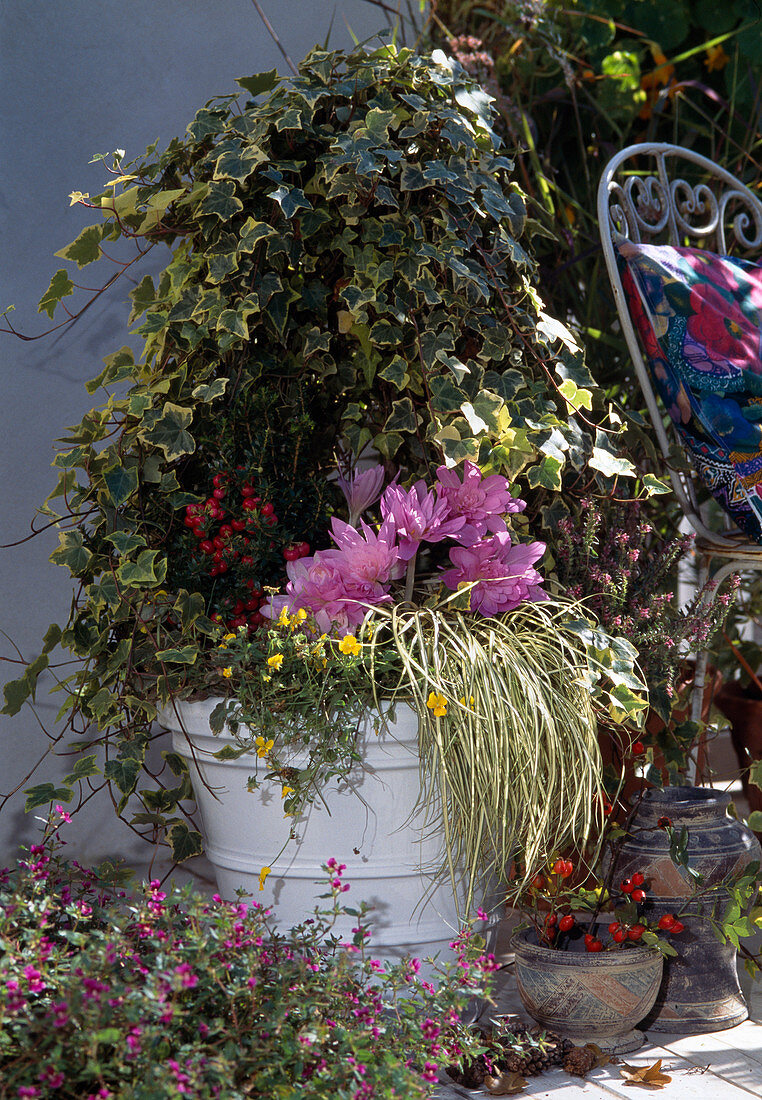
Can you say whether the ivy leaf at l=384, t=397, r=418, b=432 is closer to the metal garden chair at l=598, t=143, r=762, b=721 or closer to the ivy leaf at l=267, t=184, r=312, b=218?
the ivy leaf at l=267, t=184, r=312, b=218

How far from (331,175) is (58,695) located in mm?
994

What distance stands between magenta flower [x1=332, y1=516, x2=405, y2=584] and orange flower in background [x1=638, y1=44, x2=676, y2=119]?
1.40 m

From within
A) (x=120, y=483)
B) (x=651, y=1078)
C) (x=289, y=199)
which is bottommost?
(x=651, y=1078)

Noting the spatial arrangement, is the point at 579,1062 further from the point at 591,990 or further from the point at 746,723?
the point at 746,723

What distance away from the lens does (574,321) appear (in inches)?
88.1

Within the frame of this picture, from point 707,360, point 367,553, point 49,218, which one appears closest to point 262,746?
point 367,553

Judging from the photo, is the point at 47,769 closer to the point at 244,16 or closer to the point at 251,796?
the point at 251,796

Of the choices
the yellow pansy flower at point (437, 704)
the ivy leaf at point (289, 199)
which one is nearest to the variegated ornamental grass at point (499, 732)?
the yellow pansy flower at point (437, 704)

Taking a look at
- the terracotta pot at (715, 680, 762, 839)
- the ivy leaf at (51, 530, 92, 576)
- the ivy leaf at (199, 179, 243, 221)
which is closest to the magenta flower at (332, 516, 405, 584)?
the ivy leaf at (51, 530, 92, 576)

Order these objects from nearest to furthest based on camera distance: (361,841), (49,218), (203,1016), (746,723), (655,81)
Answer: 1. (203,1016)
2. (361,841)
3. (49,218)
4. (746,723)
5. (655,81)

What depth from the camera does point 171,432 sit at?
1352mm

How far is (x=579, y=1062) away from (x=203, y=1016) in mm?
479

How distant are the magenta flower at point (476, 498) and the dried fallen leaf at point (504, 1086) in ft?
2.08

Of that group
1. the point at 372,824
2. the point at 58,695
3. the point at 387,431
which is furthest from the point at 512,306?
the point at 58,695
